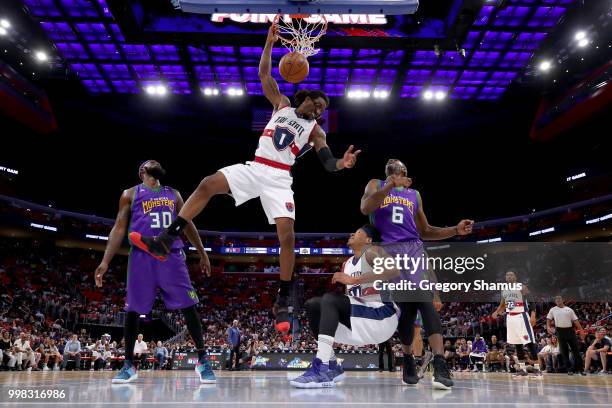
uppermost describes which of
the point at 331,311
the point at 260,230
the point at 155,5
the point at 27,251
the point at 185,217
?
the point at 155,5

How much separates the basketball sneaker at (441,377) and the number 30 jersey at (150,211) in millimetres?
2593

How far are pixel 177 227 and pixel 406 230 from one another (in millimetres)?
1997

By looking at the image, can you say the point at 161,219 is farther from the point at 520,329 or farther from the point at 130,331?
the point at 520,329

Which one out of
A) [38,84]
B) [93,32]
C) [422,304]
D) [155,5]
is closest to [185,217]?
[422,304]

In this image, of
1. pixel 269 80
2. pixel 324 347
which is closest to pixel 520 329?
pixel 324 347

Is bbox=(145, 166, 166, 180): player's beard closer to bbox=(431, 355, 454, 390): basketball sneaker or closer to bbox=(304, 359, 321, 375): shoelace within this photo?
bbox=(304, 359, 321, 375): shoelace

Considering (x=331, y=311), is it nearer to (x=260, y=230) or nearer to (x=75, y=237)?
(x=75, y=237)

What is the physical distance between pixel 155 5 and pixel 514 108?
19.9 m

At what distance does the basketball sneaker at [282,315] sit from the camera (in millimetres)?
3992

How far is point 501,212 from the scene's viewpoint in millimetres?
32094

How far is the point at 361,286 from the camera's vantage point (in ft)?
13.4

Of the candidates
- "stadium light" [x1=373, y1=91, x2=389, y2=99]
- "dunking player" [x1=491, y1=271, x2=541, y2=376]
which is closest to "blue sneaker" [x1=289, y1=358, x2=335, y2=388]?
"dunking player" [x1=491, y1=271, x2=541, y2=376]

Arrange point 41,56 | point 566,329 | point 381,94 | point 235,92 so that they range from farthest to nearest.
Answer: point 381,94 → point 235,92 → point 41,56 → point 566,329

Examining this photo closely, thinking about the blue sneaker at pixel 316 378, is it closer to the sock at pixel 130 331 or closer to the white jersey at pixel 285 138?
the white jersey at pixel 285 138
